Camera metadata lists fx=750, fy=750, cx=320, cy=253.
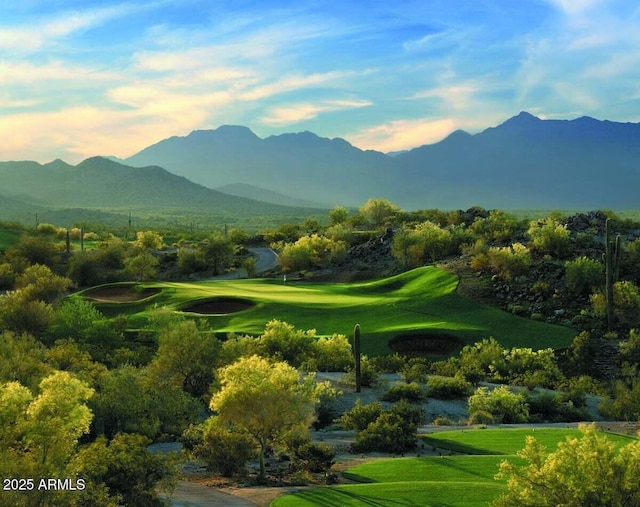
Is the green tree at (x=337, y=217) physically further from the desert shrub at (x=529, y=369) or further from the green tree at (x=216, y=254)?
the desert shrub at (x=529, y=369)

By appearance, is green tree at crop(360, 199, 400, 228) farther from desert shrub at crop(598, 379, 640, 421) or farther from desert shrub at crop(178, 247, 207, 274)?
desert shrub at crop(598, 379, 640, 421)

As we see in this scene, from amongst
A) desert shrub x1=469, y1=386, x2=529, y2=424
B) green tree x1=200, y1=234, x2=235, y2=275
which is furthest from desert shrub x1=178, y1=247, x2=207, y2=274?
desert shrub x1=469, y1=386, x2=529, y2=424

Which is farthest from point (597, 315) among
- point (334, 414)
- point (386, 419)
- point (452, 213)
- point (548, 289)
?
point (452, 213)

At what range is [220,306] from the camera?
60312 millimetres

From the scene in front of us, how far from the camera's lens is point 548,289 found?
59.7m

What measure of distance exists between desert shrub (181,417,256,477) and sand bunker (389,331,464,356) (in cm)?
2592

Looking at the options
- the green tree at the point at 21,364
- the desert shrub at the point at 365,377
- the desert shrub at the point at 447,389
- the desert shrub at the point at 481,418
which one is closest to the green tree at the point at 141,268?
the green tree at the point at 21,364

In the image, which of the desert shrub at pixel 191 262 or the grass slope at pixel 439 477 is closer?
the grass slope at pixel 439 477

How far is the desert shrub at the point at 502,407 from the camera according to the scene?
110ft

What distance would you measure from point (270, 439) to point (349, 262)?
6579cm

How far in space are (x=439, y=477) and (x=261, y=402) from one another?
5.87m

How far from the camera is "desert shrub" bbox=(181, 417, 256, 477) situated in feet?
79.0

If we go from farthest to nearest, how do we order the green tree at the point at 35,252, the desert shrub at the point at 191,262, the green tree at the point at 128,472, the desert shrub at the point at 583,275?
the desert shrub at the point at 191,262 → the green tree at the point at 35,252 → the desert shrub at the point at 583,275 → the green tree at the point at 128,472

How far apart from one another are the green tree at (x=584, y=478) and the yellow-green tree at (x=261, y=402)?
10014mm
